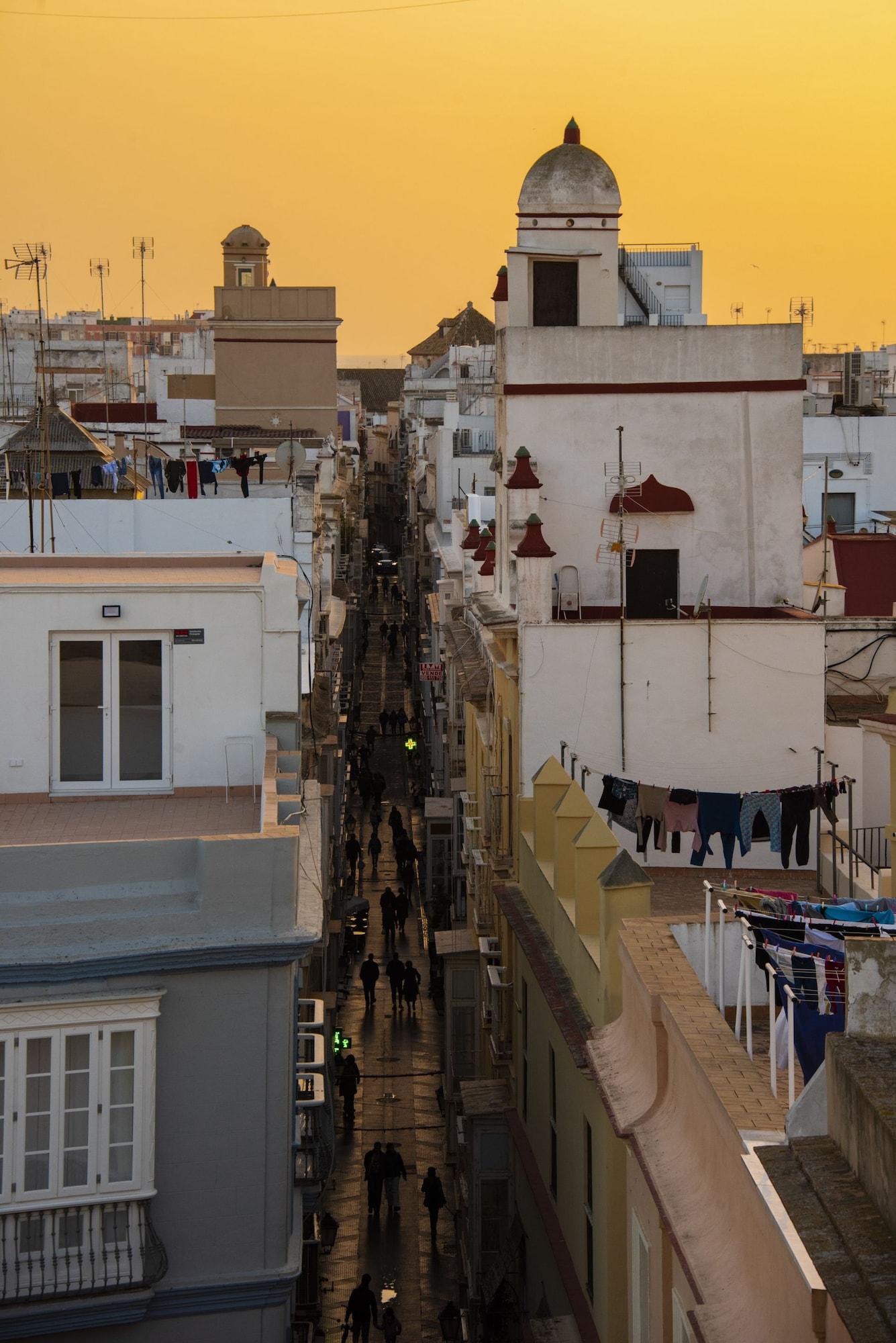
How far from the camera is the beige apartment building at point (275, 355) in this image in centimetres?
6738

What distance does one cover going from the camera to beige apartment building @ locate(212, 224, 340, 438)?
6738cm

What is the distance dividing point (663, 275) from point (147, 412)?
2667 cm

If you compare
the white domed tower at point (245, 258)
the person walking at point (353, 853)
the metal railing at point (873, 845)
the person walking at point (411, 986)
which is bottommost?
the person walking at point (411, 986)

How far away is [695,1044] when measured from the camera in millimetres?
8992

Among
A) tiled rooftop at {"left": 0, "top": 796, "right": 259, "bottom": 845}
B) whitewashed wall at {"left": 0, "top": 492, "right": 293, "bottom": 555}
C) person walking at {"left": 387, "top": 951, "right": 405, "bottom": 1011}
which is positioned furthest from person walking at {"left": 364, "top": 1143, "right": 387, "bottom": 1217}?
tiled rooftop at {"left": 0, "top": 796, "right": 259, "bottom": 845}

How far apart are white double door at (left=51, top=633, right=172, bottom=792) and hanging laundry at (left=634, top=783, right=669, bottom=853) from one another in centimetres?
598

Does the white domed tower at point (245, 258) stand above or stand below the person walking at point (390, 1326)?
above

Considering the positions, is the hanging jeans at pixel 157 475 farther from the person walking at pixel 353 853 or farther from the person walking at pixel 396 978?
the person walking at pixel 353 853

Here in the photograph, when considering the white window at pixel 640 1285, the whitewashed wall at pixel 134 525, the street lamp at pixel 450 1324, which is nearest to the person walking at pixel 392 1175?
the street lamp at pixel 450 1324

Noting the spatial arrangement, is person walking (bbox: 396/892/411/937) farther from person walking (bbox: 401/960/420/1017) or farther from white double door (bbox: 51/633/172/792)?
white double door (bbox: 51/633/172/792)

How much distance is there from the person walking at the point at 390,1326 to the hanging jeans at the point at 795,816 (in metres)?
7.06

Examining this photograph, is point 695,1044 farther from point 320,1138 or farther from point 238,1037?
point 320,1138

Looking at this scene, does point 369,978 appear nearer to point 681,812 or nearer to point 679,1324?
point 681,812

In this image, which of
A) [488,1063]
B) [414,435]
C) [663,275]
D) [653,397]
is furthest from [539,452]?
[414,435]
